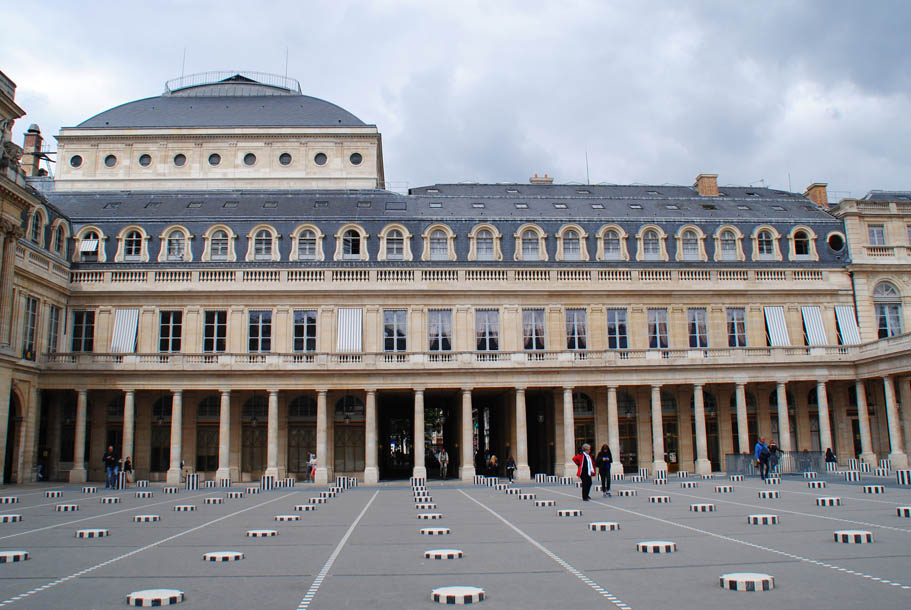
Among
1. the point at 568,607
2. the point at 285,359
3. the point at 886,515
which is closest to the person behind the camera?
the point at 568,607

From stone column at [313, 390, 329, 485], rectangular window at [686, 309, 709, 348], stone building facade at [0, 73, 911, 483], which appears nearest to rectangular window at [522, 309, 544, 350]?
stone building facade at [0, 73, 911, 483]

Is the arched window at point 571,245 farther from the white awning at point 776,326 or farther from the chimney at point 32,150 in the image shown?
the chimney at point 32,150

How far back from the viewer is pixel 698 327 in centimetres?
5125

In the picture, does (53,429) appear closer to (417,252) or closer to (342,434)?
(342,434)

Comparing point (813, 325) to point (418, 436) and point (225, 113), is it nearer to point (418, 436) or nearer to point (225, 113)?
point (418, 436)

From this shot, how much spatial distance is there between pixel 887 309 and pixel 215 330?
43.3 metres

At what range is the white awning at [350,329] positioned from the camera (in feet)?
159

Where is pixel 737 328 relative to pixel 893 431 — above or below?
above

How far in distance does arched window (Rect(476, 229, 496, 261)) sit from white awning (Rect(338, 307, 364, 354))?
8.58m

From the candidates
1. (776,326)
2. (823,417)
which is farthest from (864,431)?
(776,326)

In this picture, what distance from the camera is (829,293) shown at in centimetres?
5228

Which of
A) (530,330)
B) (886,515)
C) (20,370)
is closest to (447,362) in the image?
(530,330)

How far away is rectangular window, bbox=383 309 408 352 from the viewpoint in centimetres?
4941

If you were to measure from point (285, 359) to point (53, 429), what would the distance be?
14902 millimetres
